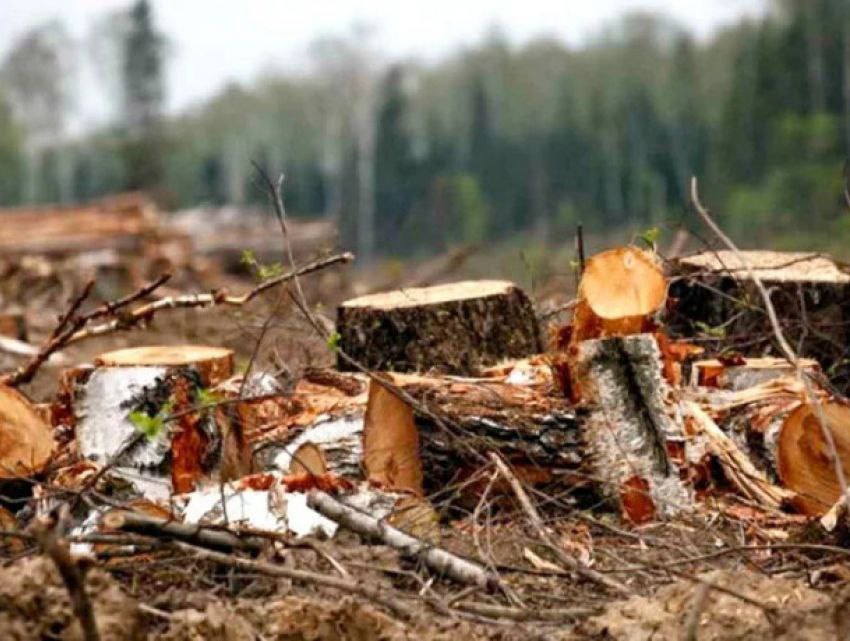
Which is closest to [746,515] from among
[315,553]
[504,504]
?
[504,504]

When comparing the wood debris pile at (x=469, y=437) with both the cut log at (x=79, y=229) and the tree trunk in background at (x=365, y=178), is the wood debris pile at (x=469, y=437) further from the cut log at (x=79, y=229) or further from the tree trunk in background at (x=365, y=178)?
the tree trunk in background at (x=365, y=178)

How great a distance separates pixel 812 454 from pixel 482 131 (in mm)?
45350

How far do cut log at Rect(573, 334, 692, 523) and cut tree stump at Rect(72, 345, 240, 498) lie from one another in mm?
1286

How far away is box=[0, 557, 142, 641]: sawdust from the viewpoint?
150 inches

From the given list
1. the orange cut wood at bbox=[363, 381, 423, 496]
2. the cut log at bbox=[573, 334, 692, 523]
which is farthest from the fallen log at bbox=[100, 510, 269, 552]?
the cut log at bbox=[573, 334, 692, 523]

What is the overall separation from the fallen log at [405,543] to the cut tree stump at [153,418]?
70cm

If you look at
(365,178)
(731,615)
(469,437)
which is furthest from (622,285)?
(365,178)

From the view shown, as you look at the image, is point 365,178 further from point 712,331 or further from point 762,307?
point 712,331

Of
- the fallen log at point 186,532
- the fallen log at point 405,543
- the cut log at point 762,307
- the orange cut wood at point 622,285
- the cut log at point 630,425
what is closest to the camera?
the fallen log at point 186,532

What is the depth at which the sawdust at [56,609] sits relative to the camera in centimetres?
381

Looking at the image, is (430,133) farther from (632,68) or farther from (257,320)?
(257,320)

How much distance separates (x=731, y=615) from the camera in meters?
4.13

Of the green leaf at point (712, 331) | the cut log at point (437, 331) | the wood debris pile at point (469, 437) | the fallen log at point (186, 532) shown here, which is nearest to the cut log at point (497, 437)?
the wood debris pile at point (469, 437)

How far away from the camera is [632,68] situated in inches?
2149
